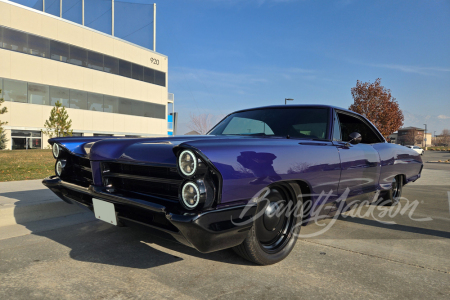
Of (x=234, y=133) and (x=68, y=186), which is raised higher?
(x=234, y=133)

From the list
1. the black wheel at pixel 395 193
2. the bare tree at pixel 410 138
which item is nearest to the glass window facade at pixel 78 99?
the black wheel at pixel 395 193

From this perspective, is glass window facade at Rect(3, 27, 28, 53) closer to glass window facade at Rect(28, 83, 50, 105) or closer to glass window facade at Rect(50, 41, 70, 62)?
glass window facade at Rect(50, 41, 70, 62)

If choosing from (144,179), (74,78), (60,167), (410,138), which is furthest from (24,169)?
(410,138)

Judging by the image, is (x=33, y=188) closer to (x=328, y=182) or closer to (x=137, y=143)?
(x=137, y=143)

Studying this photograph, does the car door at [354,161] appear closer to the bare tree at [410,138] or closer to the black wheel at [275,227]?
the black wheel at [275,227]

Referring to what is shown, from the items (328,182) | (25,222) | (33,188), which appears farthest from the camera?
(33,188)

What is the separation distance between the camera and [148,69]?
28.5 metres

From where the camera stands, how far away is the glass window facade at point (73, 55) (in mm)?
19453

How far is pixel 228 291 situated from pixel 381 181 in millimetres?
2804

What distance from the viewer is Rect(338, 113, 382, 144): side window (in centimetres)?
360

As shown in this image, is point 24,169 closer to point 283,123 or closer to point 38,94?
point 283,123

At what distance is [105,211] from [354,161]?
2.52 metres

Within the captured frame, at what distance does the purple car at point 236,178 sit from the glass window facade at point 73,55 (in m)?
20.8

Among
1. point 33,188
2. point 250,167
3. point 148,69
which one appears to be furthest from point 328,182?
point 148,69
